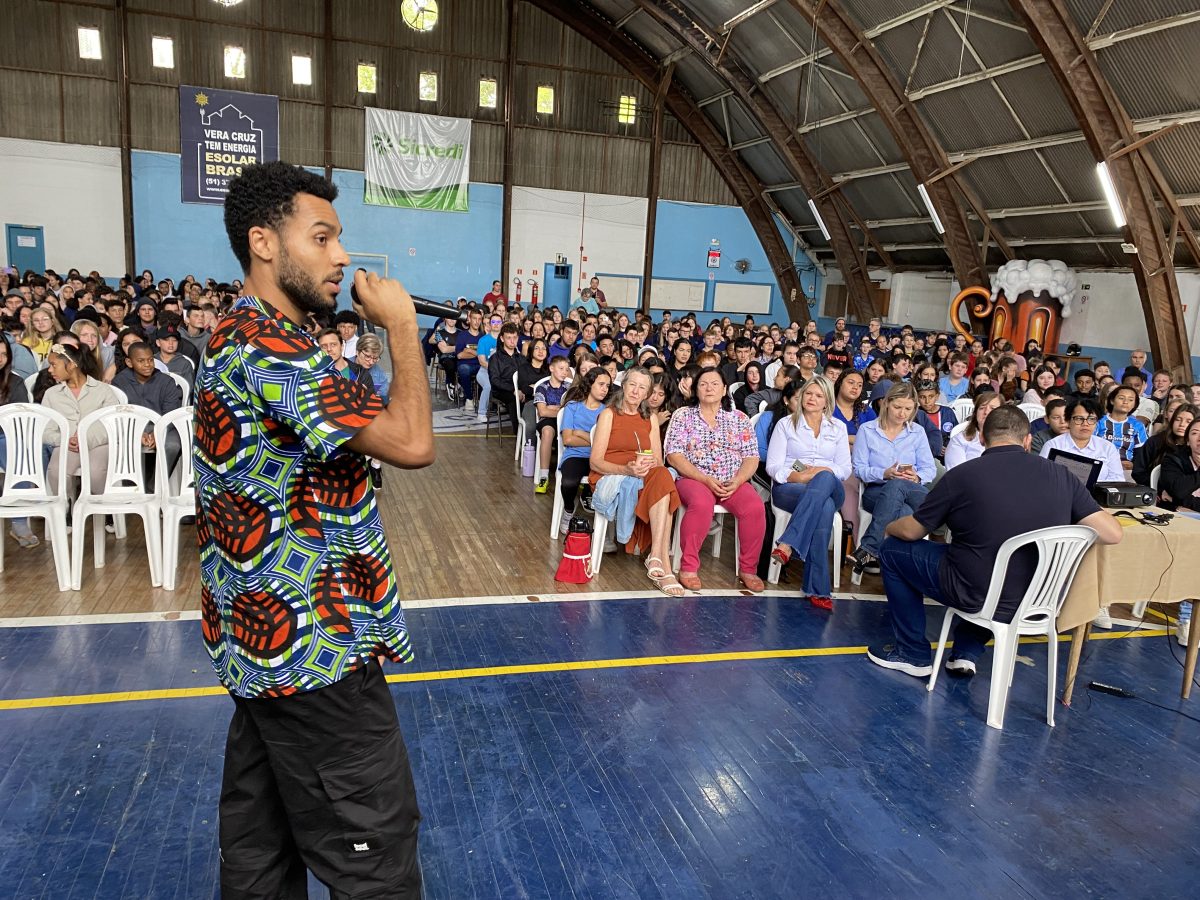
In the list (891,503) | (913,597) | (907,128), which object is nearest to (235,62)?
(907,128)

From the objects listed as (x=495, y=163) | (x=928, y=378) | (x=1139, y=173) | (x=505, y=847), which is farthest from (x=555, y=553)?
(x=495, y=163)

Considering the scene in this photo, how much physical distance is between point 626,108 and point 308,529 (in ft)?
59.4

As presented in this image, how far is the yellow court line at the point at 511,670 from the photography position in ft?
9.57

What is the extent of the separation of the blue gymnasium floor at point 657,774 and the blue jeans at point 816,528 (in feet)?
1.99

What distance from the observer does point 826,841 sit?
7.91 ft

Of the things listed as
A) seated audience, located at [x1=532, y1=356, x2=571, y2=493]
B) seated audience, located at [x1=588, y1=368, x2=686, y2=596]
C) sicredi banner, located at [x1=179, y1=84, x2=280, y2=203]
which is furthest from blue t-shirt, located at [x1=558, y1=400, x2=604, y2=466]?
sicredi banner, located at [x1=179, y1=84, x2=280, y2=203]

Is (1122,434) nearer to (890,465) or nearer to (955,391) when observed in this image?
(890,465)

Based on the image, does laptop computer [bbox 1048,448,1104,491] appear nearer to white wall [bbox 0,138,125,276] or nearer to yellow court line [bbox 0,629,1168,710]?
yellow court line [bbox 0,629,1168,710]

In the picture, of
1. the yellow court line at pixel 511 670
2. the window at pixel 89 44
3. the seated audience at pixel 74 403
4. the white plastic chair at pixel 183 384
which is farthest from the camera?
the window at pixel 89 44

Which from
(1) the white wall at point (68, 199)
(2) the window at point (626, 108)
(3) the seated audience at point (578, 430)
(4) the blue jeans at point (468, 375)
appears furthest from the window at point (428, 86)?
(3) the seated audience at point (578, 430)

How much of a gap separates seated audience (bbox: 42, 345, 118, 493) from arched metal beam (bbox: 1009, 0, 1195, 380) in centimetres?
1027

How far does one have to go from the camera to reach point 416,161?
1653cm

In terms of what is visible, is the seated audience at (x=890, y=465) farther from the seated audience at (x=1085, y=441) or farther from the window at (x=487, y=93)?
the window at (x=487, y=93)

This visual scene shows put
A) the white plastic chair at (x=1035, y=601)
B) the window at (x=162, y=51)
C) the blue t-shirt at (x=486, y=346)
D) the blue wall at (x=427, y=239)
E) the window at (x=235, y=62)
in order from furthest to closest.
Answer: the blue wall at (x=427, y=239), the window at (x=235, y=62), the window at (x=162, y=51), the blue t-shirt at (x=486, y=346), the white plastic chair at (x=1035, y=601)
